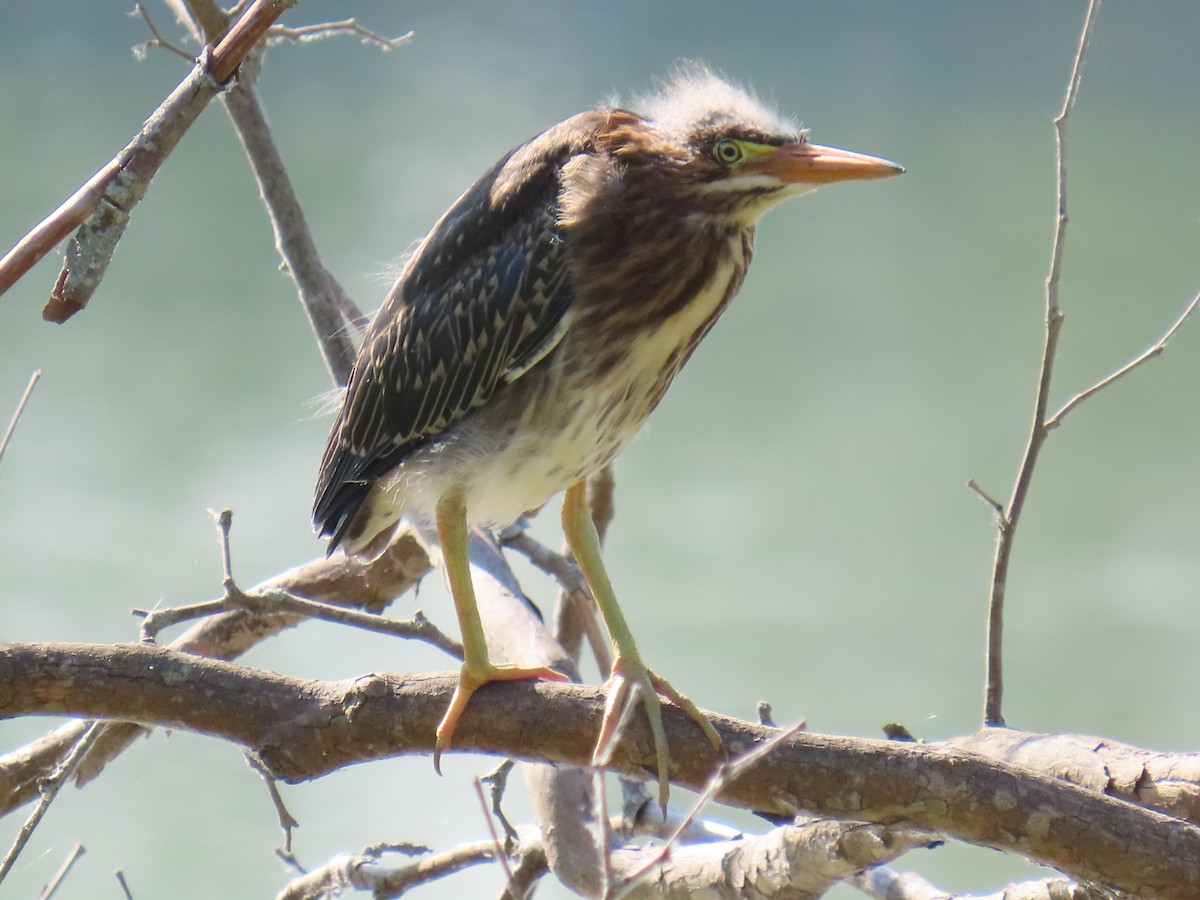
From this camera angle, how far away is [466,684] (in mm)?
1631

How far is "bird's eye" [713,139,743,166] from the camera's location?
1.77 metres

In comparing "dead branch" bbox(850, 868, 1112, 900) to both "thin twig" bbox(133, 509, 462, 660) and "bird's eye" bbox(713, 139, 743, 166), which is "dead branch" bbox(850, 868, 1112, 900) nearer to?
"thin twig" bbox(133, 509, 462, 660)

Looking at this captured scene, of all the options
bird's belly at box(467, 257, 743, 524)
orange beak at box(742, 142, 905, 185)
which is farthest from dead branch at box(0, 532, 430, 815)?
orange beak at box(742, 142, 905, 185)

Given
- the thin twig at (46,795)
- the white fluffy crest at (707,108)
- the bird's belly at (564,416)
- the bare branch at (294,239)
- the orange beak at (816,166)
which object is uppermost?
the bare branch at (294,239)

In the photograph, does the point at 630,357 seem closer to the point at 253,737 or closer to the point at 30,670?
the point at 253,737

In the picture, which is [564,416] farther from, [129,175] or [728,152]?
[129,175]

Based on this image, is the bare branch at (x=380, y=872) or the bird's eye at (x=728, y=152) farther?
the bare branch at (x=380, y=872)

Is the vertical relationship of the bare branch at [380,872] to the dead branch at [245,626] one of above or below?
below

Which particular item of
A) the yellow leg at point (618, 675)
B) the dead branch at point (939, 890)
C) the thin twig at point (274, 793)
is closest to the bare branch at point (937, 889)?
the dead branch at point (939, 890)

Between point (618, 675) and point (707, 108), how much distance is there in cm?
74

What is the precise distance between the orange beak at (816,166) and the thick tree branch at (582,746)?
0.67 meters

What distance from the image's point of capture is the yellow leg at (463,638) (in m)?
1.61

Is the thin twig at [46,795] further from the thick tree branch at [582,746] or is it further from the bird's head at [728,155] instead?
the bird's head at [728,155]

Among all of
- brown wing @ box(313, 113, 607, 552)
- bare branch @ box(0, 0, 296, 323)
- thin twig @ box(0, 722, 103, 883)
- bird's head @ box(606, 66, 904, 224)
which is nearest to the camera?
bare branch @ box(0, 0, 296, 323)
